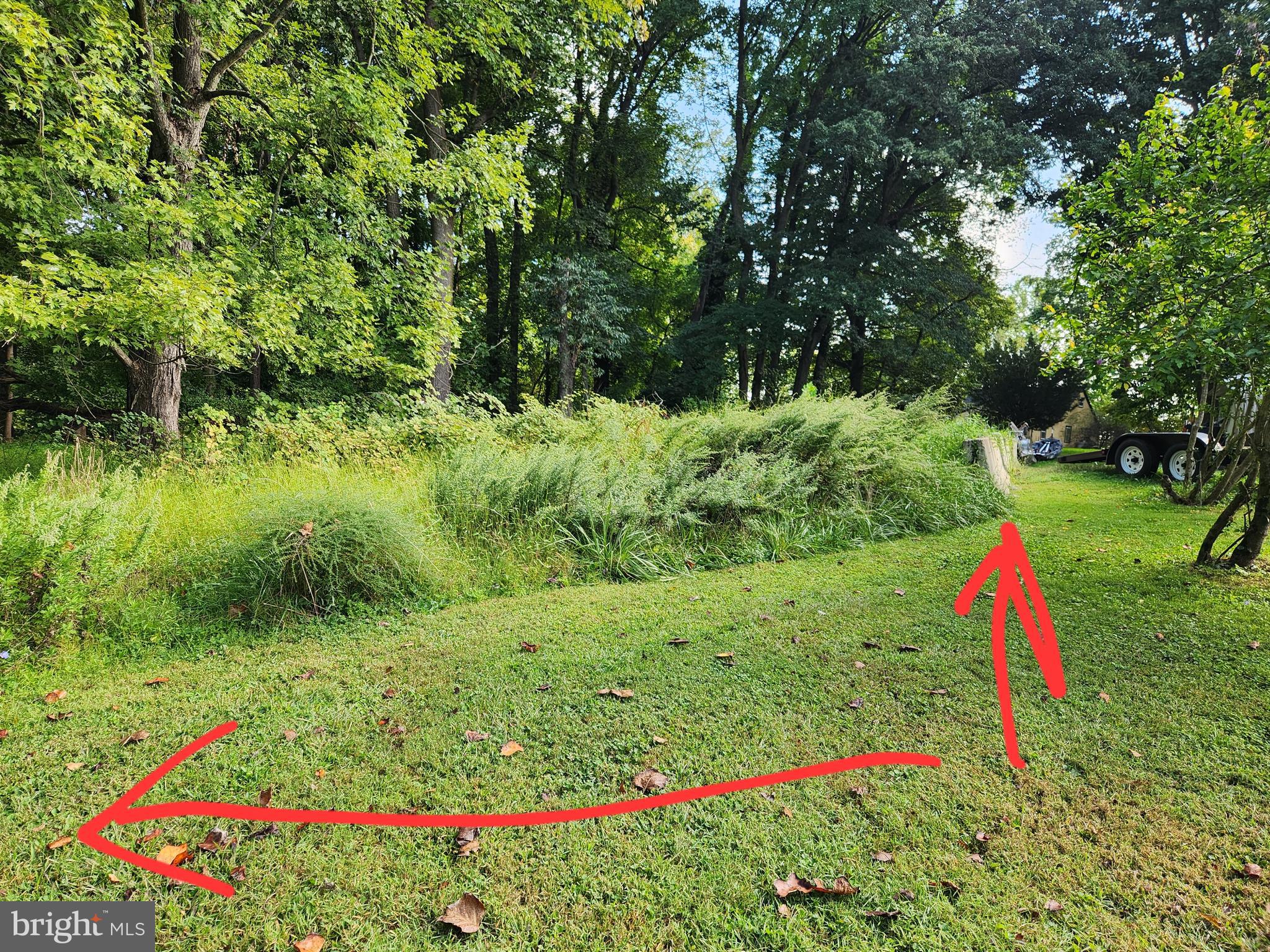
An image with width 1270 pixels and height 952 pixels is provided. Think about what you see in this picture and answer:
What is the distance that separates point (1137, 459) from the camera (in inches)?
473

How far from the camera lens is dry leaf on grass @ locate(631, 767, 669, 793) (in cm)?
238

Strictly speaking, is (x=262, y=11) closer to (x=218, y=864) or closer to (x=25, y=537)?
(x=25, y=537)

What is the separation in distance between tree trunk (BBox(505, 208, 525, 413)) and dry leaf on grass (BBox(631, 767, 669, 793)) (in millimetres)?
16342

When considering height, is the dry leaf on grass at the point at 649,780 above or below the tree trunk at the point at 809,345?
below

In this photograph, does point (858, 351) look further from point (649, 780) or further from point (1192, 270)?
point (649, 780)

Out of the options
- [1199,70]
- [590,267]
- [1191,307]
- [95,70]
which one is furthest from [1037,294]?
[95,70]

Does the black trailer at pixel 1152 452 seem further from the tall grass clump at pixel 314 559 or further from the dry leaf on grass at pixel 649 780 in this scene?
the tall grass clump at pixel 314 559

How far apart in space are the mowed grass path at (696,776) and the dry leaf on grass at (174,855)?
34 mm

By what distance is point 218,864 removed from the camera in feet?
6.42

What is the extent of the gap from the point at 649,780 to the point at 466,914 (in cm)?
87

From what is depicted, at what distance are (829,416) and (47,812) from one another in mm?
7583

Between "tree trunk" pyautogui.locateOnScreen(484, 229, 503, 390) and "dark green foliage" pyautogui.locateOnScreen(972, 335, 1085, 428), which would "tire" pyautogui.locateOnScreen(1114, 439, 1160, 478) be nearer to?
"dark green foliage" pyautogui.locateOnScreen(972, 335, 1085, 428)

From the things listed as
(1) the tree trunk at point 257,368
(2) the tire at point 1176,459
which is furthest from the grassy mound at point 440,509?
(2) the tire at point 1176,459

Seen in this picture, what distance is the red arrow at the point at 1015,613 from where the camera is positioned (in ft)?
9.73
